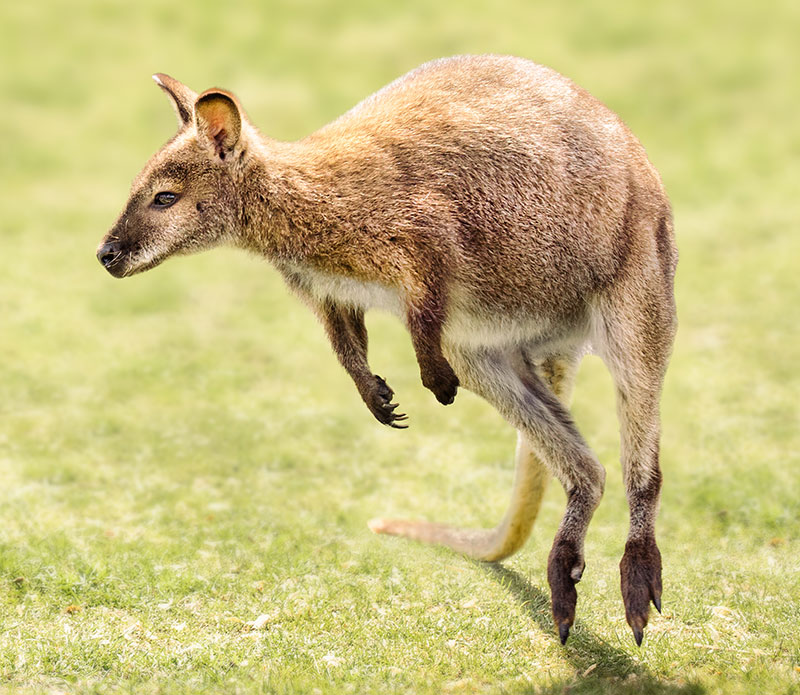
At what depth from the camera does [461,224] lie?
478 cm

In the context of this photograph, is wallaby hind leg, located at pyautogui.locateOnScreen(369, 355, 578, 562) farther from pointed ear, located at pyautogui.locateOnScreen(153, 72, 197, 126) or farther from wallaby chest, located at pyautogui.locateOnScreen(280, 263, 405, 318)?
pointed ear, located at pyautogui.locateOnScreen(153, 72, 197, 126)

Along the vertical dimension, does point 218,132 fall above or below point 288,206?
above

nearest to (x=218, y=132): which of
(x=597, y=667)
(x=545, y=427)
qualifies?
(x=545, y=427)

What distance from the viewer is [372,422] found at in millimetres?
9352

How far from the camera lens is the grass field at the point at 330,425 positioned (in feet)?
18.1

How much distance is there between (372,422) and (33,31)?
9902 millimetres

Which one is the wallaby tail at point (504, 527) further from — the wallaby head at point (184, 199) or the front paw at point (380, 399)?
the wallaby head at point (184, 199)

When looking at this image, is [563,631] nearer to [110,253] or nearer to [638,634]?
[638,634]

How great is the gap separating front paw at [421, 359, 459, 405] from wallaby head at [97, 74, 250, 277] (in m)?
1.07

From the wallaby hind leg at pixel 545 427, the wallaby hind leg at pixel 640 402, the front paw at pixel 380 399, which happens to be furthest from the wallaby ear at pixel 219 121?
the wallaby hind leg at pixel 640 402

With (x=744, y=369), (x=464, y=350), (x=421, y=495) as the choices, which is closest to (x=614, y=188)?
(x=464, y=350)

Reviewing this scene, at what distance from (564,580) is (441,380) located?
3.61ft

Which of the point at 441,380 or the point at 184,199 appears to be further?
the point at 184,199

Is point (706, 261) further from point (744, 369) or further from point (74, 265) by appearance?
point (74, 265)
